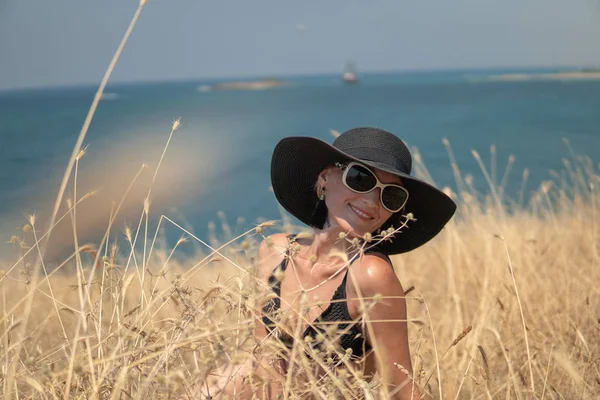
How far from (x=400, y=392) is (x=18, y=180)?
5741 mm

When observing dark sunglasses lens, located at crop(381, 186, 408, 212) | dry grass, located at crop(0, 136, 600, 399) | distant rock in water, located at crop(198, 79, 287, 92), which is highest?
dark sunglasses lens, located at crop(381, 186, 408, 212)

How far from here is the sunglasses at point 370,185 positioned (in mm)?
2355

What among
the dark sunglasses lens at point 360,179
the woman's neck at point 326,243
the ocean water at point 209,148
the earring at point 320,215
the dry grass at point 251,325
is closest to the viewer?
the dry grass at point 251,325

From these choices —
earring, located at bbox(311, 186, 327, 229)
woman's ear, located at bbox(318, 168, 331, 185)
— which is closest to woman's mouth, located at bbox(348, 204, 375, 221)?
woman's ear, located at bbox(318, 168, 331, 185)

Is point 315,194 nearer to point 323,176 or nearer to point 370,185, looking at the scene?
point 323,176

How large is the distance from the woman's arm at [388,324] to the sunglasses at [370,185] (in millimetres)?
232

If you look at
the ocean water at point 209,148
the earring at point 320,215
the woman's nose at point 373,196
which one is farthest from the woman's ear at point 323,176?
the ocean water at point 209,148

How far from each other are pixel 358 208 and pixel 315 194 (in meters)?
0.39

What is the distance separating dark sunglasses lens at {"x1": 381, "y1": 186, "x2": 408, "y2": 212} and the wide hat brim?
7 cm

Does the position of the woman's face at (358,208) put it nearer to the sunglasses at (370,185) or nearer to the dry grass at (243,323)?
the sunglasses at (370,185)

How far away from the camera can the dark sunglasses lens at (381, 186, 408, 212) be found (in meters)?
2.38

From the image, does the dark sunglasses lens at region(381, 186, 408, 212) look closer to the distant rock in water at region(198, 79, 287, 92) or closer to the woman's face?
the woman's face

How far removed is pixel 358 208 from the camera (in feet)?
7.80

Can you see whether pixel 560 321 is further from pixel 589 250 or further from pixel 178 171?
pixel 178 171
